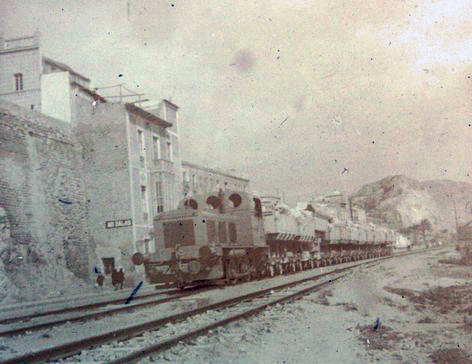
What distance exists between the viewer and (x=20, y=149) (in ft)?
71.2

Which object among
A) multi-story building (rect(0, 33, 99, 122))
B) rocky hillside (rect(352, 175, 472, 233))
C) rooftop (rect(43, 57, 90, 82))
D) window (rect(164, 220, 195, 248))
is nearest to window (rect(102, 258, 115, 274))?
multi-story building (rect(0, 33, 99, 122))

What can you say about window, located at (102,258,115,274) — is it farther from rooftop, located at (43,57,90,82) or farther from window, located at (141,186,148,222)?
rooftop, located at (43,57,90,82)

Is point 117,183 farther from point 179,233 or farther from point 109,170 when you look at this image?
point 179,233

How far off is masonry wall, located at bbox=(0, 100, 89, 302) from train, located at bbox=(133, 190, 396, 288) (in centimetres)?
781

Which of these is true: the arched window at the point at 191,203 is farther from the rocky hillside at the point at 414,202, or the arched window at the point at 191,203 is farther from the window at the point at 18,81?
the rocky hillside at the point at 414,202

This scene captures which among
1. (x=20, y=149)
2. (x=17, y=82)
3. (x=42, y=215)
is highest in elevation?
(x=17, y=82)

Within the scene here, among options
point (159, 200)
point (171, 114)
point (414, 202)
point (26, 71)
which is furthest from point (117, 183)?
point (414, 202)

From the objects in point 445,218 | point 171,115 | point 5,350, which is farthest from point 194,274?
point 445,218

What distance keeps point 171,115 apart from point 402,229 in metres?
79.1

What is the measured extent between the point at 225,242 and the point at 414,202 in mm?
112658

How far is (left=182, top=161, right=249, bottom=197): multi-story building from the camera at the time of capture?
50906 mm

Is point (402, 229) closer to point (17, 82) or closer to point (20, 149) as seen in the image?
point (17, 82)

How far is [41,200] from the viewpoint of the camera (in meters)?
22.9

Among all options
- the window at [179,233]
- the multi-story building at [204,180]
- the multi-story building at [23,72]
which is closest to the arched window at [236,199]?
the window at [179,233]
